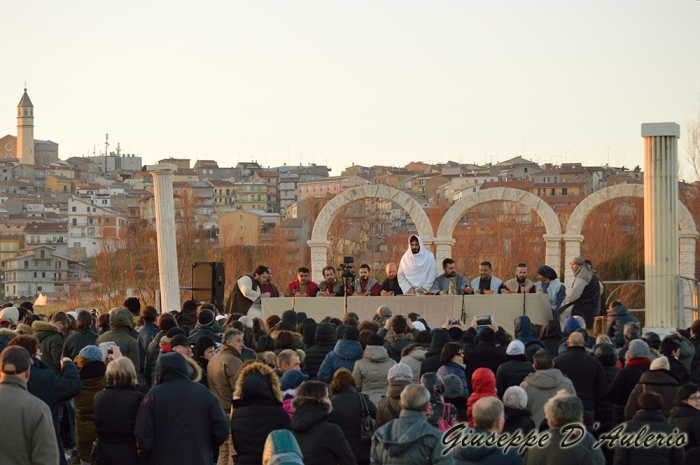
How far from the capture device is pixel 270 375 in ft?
22.1

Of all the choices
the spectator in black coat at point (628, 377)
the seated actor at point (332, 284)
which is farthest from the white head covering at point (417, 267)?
the spectator in black coat at point (628, 377)

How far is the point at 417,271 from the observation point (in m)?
16.2

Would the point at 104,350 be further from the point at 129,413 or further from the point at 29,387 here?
the point at 129,413

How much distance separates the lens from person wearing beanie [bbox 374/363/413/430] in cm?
713

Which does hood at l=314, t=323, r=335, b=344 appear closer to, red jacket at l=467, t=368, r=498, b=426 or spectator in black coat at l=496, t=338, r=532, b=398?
spectator in black coat at l=496, t=338, r=532, b=398

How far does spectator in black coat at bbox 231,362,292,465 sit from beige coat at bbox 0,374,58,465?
1.25 m

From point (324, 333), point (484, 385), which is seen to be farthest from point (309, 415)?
point (324, 333)

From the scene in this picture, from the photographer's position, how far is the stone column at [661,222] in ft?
46.6

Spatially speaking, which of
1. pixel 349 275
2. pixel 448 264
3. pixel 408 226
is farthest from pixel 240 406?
pixel 408 226

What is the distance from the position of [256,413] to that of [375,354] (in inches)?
70.9

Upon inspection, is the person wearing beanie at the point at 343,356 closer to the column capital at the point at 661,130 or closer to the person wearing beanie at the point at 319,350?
the person wearing beanie at the point at 319,350

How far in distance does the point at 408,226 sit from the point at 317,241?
3264 inches

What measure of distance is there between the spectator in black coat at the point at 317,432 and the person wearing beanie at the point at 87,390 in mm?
2405

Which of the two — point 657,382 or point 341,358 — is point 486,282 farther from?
point 657,382
